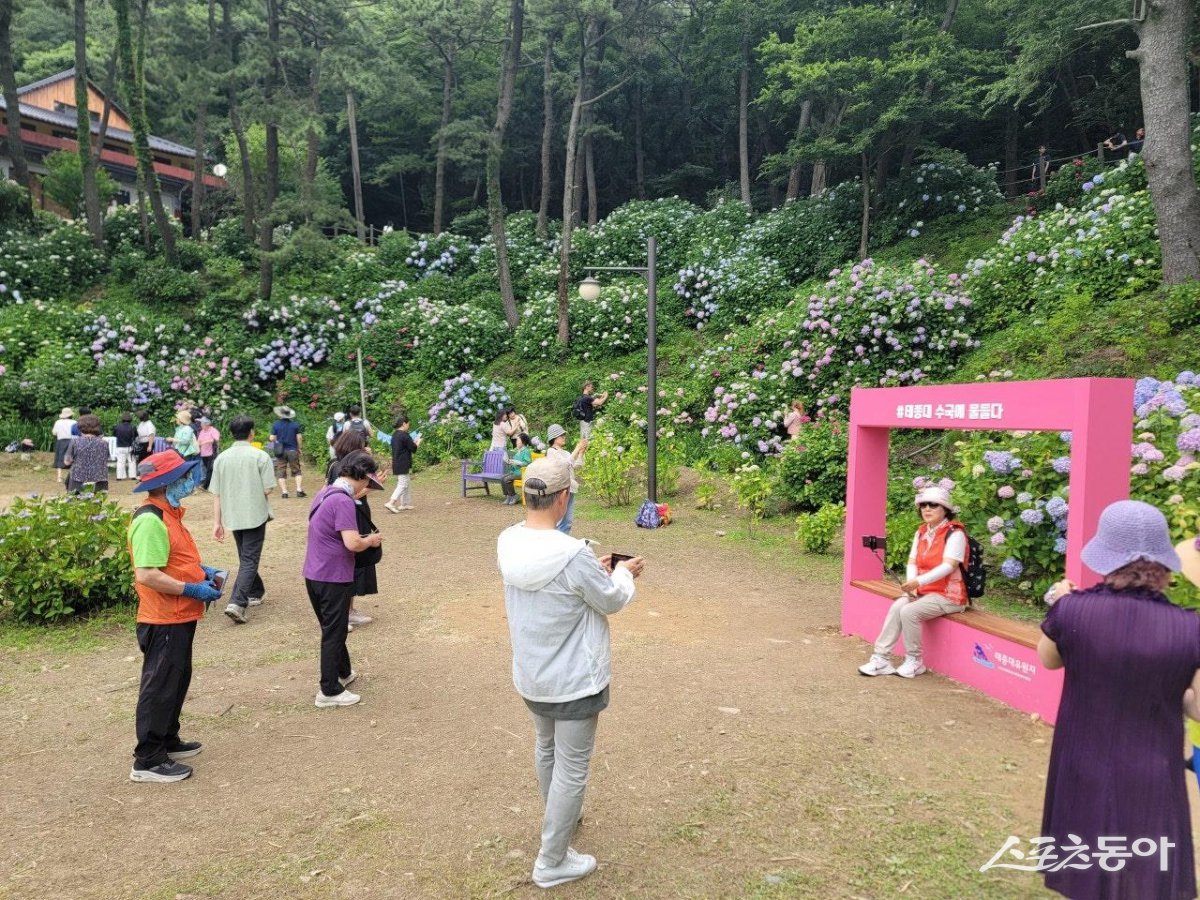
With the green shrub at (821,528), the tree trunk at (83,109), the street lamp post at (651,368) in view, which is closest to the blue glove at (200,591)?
the green shrub at (821,528)

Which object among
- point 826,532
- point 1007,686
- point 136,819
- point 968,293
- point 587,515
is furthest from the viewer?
point 968,293

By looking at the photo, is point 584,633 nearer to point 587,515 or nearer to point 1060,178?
point 587,515

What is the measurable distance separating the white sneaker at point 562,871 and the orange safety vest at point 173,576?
2.05 metres

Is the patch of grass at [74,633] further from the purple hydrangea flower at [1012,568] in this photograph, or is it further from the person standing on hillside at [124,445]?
the person standing on hillside at [124,445]

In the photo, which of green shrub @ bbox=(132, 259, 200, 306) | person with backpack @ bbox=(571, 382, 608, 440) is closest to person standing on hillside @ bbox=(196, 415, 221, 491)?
person with backpack @ bbox=(571, 382, 608, 440)

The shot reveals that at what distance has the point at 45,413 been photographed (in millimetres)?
17547

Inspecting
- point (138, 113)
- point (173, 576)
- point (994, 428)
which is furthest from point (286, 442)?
point (138, 113)

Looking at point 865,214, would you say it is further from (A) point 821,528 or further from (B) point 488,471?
(A) point 821,528

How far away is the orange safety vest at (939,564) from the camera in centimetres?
496

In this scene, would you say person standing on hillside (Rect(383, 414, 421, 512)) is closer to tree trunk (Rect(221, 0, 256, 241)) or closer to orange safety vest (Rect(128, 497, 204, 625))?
orange safety vest (Rect(128, 497, 204, 625))

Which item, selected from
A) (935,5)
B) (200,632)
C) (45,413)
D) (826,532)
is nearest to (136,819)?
(200,632)

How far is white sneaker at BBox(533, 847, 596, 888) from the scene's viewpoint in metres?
2.95

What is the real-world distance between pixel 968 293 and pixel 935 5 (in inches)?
510

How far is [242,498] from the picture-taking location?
6.56 m
